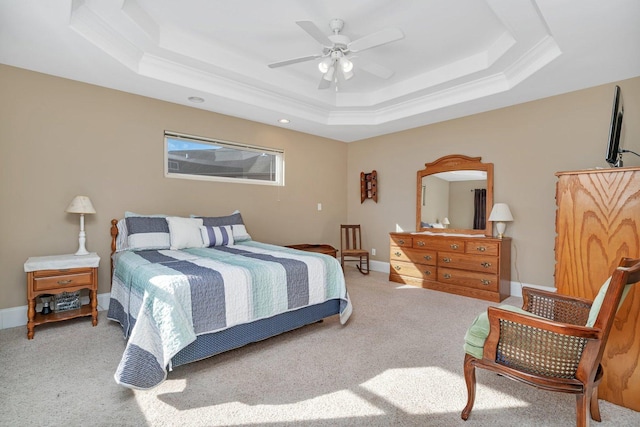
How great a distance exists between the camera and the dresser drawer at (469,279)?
385 cm

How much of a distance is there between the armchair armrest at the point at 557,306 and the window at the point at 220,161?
3.77 meters

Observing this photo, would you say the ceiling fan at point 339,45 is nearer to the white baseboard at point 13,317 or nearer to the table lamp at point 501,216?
the table lamp at point 501,216

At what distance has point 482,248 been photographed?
12.9 feet

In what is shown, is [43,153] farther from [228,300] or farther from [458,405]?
[458,405]

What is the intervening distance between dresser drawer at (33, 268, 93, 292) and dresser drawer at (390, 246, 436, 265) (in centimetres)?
380

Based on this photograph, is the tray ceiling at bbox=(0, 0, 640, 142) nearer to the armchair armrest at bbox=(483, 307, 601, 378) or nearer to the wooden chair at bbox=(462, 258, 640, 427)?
the wooden chair at bbox=(462, 258, 640, 427)

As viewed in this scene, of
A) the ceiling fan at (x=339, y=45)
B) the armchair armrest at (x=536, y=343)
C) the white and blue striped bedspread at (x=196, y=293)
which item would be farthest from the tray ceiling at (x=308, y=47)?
the armchair armrest at (x=536, y=343)

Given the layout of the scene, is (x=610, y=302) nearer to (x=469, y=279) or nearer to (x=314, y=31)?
(x=314, y=31)

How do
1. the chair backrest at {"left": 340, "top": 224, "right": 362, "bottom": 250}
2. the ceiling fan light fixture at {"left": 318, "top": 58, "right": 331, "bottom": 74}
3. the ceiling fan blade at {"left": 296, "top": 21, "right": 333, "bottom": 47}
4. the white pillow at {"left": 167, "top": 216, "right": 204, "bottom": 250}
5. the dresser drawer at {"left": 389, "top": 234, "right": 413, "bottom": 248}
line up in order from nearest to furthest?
the ceiling fan blade at {"left": 296, "top": 21, "right": 333, "bottom": 47}
the ceiling fan light fixture at {"left": 318, "top": 58, "right": 331, "bottom": 74}
the white pillow at {"left": 167, "top": 216, "right": 204, "bottom": 250}
the dresser drawer at {"left": 389, "top": 234, "right": 413, "bottom": 248}
the chair backrest at {"left": 340, "top": 224, "right": 362, "bottom": 250}

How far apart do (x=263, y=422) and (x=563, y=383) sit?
144cm

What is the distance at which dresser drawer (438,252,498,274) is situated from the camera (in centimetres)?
386

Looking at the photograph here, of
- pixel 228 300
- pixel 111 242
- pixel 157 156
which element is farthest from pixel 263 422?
pixel 157 156

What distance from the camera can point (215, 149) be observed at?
14.5ft

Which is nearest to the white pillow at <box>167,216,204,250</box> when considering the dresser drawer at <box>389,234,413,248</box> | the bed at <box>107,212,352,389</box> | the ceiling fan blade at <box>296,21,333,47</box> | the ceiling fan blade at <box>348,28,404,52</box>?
the bed at <box>107,212,352,389</box>
